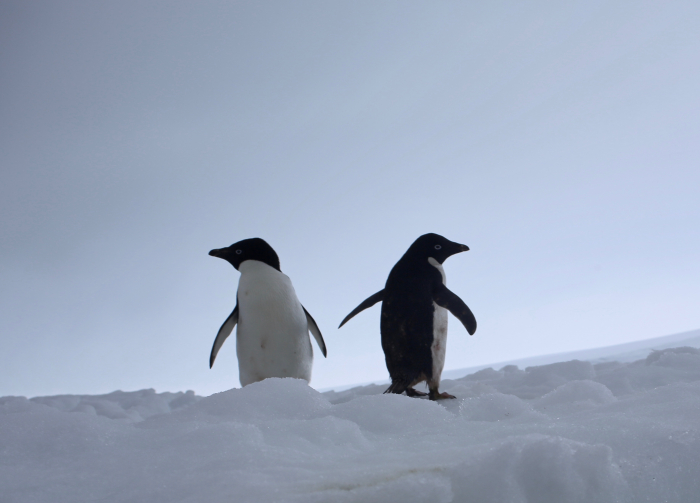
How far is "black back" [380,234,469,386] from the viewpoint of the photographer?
340cm

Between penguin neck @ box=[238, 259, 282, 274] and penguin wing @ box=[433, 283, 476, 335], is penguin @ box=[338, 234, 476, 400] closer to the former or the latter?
penguin wing @ box=[433, 283, 476, 335]

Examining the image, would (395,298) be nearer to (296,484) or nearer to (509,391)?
(509,391)

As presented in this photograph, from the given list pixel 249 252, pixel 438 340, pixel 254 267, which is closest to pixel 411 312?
pixel 438 340

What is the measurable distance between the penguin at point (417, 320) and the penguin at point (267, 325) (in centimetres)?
77

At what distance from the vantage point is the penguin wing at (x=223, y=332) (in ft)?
13.9

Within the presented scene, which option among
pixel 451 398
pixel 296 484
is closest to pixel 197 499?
pixel 296 484

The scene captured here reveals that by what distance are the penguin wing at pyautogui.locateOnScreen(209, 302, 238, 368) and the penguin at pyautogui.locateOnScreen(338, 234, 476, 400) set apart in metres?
1.45

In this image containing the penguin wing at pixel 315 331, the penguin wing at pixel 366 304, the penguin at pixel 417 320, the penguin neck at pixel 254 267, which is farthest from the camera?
the penguin wing at pixel 315 331

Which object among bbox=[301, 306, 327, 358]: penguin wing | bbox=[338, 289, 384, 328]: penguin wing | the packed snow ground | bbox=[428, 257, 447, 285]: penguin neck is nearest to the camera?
the packed snow ground

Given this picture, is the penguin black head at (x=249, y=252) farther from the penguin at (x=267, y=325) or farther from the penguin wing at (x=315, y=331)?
the penguin wing at (x=315, y=331)

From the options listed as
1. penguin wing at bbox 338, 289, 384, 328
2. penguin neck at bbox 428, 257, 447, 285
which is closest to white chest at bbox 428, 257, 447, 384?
penguin neck at bbox 428, 257, 447, 285

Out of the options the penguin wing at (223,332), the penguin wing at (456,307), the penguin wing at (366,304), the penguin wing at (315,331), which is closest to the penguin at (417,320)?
the penguin wing at (456,307)

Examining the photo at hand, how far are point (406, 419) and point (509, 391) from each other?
2.12 m

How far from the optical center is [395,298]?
3.61 metres
